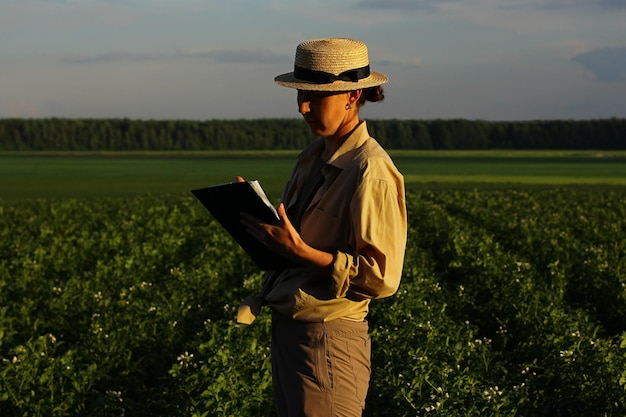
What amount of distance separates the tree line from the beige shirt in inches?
4260

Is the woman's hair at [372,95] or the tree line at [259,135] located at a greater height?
the woman's hair at [372,95]

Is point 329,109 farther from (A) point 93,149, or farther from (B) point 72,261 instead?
(A) point 93,149

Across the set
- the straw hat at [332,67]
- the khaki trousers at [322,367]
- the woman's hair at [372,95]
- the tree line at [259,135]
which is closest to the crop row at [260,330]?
the khaki trousers at [322,367]

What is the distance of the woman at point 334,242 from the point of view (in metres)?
3.65

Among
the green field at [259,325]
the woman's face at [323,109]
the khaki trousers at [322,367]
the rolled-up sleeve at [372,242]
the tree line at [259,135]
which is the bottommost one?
the tree line at [259,135]

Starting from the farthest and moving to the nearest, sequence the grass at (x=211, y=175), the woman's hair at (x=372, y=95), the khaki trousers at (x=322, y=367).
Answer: the grass at (x=211, y=175)
the woman's hair at (x=372, y=95)
the khaki trousers at (x=322, y=367)

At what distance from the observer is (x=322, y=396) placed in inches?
149

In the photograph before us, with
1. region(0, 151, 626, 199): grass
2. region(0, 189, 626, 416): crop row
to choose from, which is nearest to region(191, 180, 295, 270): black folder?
region(0, 189, 626, 416): crop row

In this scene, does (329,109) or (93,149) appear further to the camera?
(93,149)

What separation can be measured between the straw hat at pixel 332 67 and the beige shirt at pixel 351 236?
0.66ft

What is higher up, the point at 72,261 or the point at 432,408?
the point at 432,408

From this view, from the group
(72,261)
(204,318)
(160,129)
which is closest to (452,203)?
(72,261)

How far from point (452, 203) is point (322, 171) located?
990 inches

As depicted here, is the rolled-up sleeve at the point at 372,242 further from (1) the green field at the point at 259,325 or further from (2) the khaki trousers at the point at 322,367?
(1) the green field at the point at 259,325
